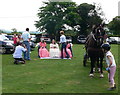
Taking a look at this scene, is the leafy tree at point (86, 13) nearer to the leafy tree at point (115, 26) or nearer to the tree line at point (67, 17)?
the tree line at point (67, 17)

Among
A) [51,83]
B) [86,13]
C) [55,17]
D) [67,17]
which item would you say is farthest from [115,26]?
[51,83]

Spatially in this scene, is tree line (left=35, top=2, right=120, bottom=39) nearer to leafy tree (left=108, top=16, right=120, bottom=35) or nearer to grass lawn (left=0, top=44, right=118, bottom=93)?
leafy tree (left=108, top=16, right=120, bottom=35)

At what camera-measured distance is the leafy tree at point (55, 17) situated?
49312 mm

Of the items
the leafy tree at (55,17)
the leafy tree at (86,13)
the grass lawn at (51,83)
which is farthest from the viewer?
the leafy tree at (86,13)

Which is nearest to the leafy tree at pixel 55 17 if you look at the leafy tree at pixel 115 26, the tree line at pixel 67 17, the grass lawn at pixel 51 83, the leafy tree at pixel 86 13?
the tree line at pixel 67 17

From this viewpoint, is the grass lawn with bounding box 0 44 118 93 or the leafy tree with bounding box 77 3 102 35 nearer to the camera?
the grass lawn with bounding box 0 44 118 93

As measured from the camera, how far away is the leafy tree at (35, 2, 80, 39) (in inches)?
1941

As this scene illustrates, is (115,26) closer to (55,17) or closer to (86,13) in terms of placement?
(86,13)

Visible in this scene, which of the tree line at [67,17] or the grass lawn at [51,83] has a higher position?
the tree line at [67,17]

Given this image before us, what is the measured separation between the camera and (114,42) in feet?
135

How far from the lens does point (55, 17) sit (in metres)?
49.2

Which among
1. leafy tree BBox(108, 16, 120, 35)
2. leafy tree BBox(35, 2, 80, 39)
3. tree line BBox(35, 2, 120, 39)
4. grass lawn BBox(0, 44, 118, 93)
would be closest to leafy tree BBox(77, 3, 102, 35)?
tree line BBox(35, 2, 120, 39)

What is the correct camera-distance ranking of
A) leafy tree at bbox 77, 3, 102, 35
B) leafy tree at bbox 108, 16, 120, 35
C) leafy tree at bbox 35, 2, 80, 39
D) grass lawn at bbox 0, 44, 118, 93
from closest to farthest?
grass lawn at bbox 0, 44, 118, 93, leafy tree at bbox 35, 2, 80, 39, leafy tree at bbox 77, 3, 102, 35, leafy tree at bbox 108, 16, 120, 35

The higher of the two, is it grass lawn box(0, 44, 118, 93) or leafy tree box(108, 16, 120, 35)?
leafy tree box(108, 16, 120, 35)
